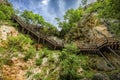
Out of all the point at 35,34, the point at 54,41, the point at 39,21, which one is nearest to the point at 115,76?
the point at 54,41

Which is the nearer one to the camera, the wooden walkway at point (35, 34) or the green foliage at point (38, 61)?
the green foliage at point (38, 61)

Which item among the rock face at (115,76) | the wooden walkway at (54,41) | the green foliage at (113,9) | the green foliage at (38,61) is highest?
the green foliage at (113,9)

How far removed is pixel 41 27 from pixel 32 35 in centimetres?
443

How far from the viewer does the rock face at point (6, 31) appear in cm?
5029

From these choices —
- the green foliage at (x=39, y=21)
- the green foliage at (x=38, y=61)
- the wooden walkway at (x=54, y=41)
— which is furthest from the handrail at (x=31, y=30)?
the green foliage at (x=38, y=61)

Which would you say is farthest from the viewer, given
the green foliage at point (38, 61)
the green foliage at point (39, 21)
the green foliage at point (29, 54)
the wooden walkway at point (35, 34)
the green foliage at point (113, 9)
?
the green foliage at point (39, 21)

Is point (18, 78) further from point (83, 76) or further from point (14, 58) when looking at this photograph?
point (83, 76)

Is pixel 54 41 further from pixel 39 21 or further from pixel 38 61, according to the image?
pixel 39 21

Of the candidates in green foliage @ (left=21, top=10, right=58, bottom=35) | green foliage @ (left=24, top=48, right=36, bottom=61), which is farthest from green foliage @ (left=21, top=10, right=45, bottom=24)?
green foliage @ (left=24, top=48, right=36, bottom=61)

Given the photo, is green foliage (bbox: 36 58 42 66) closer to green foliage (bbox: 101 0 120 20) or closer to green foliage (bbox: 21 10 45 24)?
green foliage (bbox: 21 10 45 24)

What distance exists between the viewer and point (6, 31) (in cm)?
5175

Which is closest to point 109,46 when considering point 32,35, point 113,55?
point 113,55

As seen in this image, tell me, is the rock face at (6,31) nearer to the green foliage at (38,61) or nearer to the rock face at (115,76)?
the green foliage at (38,61)

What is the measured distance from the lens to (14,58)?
45688mm
